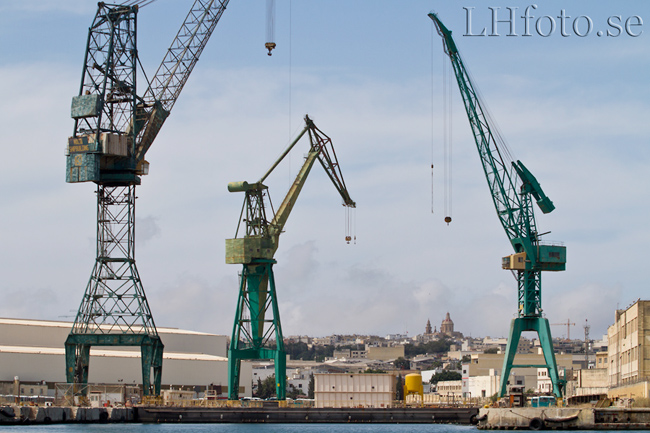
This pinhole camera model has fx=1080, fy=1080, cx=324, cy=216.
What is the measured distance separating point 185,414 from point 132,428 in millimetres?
11308

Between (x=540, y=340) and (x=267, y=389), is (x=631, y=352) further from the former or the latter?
(x=267, y=389)

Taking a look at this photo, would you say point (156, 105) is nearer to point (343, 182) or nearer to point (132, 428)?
point (343, 182)

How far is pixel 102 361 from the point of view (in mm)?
108625

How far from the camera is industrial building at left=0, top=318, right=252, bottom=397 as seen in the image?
104m

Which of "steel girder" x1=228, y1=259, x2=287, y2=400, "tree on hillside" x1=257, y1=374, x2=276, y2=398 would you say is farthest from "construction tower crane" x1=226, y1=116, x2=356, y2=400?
"tree on hillside" x1=257, y1=374, x2=276, y2=398

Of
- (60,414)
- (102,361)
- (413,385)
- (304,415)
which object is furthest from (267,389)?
(60,414)

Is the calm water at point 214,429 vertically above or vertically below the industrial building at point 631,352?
below

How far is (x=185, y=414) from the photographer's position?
89.3 m

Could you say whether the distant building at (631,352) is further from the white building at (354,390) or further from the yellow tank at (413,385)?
the white building at (354,390)

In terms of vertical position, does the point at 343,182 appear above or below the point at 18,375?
above

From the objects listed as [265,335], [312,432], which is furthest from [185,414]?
[312,432]

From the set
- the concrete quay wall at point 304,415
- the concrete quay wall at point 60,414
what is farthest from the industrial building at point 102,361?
the concrete quay wall at point 304,415

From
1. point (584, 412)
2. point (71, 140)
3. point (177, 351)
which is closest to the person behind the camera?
point (584, 412)

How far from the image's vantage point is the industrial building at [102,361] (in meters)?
104
